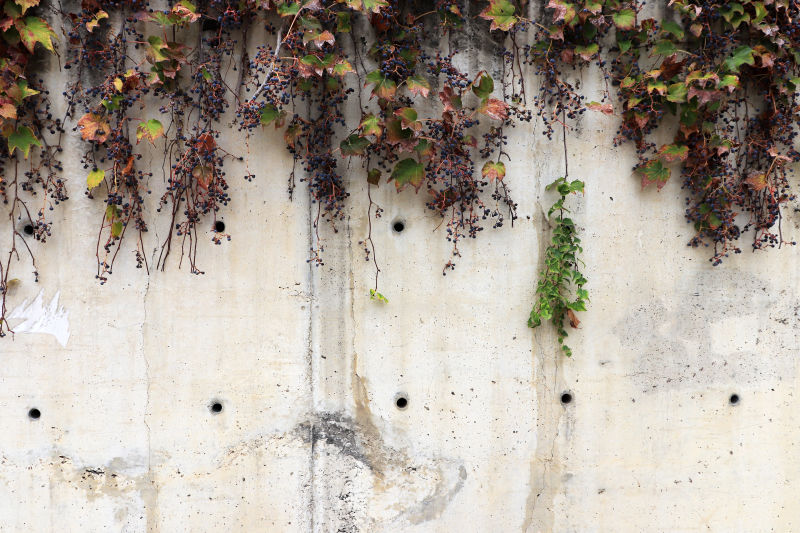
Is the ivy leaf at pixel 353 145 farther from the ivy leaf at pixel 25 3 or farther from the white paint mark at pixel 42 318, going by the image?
the white paint mark at pixel 42 318

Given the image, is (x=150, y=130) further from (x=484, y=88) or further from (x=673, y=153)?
(x=673, y=153)

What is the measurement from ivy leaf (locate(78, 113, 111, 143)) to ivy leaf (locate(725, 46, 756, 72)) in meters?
2.68

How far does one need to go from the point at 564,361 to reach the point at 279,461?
1.42 metres

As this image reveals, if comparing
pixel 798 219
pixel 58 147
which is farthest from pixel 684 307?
pixel 58 147

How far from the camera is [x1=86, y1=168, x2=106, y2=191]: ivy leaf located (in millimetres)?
2160

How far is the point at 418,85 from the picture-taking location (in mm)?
2119

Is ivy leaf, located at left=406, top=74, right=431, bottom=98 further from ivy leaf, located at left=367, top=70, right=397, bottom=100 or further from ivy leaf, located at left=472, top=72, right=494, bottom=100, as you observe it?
ivy leaf, located at left=472, top=72, right=494, bottom=100

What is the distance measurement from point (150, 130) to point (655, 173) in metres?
2.23

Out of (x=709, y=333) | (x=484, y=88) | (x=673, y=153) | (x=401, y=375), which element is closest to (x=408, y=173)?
(x=484, y=88)

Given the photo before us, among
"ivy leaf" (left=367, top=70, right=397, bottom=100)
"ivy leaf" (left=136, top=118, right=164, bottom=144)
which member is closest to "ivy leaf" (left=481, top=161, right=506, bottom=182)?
"ivy leaf" (left=367, top=70, right=397, bottom=100)

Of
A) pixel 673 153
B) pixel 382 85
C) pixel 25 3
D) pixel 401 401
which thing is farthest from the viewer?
pixel 401 401

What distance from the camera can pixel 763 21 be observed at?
2.18 m

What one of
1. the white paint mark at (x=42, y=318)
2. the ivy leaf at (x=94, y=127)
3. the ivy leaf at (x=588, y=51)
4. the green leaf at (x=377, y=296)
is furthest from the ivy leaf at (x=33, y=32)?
the ivy leaf at (x=588, y=51)

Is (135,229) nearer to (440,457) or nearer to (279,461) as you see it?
(279,461)
